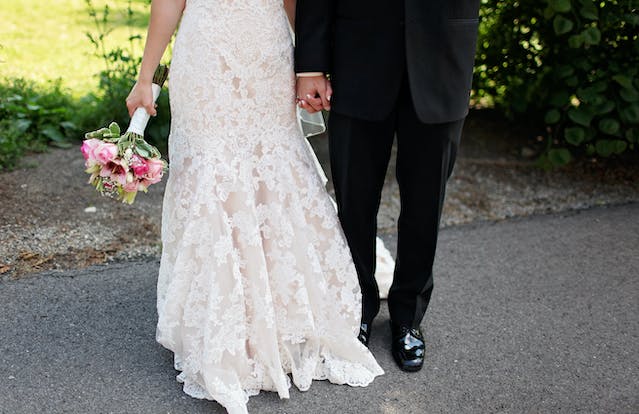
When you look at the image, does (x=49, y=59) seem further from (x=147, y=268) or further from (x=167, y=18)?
(x=167, y=18)

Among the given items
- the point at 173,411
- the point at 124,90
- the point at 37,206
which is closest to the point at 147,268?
the point at 37,206

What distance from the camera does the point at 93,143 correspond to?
2467 mm

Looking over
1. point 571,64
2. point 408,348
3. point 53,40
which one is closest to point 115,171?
point 408,348

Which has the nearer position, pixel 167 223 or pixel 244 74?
pixel 244 74

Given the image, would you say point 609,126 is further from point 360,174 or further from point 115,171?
point 115,171

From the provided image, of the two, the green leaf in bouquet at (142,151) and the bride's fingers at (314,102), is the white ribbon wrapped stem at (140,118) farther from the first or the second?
the bride's fingers at (314,102)

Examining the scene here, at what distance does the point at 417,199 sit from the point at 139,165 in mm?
1032

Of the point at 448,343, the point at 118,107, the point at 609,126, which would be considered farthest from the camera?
the point at 118,107

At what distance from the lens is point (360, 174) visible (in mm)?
2781

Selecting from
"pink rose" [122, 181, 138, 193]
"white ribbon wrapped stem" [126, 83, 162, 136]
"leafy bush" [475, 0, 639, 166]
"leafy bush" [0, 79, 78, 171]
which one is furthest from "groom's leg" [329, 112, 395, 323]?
"leafy bush" [0, 79, 78, 171]

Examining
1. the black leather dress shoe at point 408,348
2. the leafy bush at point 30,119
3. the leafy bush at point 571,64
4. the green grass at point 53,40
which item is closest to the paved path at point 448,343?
the black leather dress shoe at point 408,348

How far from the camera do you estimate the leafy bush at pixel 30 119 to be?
14.4 feet

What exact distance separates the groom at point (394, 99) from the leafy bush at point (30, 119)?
2.41m

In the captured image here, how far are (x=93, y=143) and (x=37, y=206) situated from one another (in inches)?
66.4
